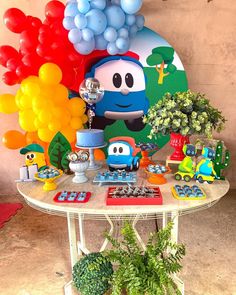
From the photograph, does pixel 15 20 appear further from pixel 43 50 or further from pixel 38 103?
pixel 38 103

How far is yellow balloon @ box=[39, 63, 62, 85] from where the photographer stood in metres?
2.26

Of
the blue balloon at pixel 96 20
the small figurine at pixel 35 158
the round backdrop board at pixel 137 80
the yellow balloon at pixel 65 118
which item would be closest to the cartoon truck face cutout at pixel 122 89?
the round backdrop board at pixel 137 80

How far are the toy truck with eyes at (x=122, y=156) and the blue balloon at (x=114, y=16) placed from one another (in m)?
0.93

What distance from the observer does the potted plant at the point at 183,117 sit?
1.76 metres

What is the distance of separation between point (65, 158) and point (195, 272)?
115 centimetres

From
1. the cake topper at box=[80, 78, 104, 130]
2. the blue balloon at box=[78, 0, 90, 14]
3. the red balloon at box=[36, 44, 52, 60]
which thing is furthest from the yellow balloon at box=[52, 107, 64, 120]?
the blue balloon at box=[78, 0, 90, 14]

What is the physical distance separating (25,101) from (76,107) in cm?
41

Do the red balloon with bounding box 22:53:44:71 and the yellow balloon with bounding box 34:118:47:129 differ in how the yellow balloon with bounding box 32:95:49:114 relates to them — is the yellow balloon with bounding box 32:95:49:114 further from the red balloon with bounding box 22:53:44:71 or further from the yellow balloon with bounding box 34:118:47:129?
the red balloon with bounding box 22:53:44:71

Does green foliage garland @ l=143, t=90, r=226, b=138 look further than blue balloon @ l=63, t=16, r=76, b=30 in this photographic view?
No

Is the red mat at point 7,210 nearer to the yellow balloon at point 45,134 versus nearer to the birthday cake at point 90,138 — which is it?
the yellow balloon at point 45,134

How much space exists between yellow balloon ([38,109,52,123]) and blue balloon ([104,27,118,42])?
2.38 feet

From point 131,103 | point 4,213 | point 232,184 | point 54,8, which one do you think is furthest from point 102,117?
point 232,184

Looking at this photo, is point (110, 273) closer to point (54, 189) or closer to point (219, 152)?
point (54, 189)

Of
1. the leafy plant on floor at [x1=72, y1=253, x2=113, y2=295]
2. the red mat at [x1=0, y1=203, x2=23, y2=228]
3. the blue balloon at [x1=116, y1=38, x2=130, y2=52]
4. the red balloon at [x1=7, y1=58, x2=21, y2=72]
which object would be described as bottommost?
the red mat at [x1=0, y1=203, x2=23, y2=228]
